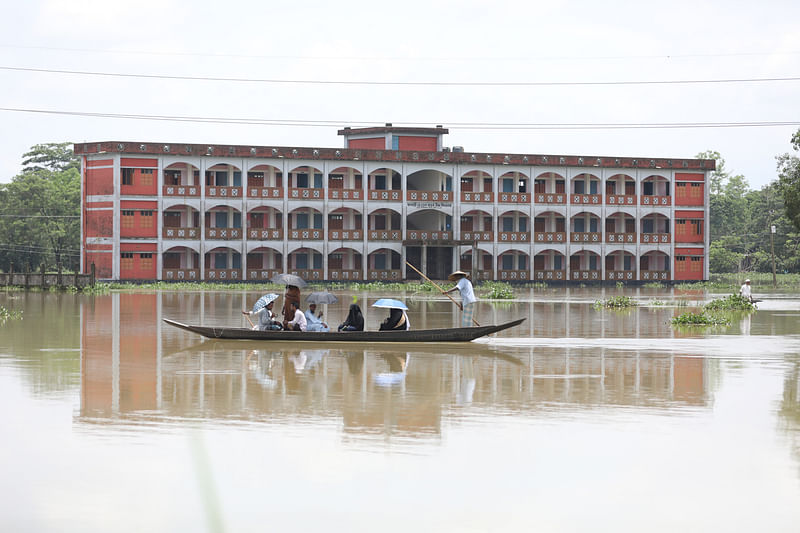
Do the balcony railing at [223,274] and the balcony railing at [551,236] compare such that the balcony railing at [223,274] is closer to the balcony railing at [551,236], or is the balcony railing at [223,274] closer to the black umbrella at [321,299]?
the balcony railing at [551,236]

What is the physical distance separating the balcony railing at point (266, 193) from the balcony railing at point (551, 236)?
18.0m

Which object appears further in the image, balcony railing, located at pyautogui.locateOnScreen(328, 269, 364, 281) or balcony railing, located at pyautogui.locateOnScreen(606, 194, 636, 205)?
balcony railing, located at pyautogui.locateOnScreen(606, 194, 636, 205)

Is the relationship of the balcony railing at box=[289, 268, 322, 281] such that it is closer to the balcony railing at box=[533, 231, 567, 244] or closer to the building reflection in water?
the balcony railing at box=[533, 231, 567, 244]

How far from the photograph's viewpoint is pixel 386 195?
6612 centimetres

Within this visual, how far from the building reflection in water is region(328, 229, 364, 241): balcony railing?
42443mm

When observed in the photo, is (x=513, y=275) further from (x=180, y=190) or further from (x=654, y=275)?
→ (x=180, y=190)

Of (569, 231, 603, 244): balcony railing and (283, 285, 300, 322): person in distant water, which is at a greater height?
(569, 231, 603, 244): balcony railing

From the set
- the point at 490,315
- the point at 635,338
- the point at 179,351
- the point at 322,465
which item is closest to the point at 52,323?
the point at 179,351

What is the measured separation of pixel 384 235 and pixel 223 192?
429 inches

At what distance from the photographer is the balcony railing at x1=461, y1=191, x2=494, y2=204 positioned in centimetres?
6762

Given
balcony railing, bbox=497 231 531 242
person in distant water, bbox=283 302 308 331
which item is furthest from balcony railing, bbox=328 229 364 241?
person in distant water, bbox=283 302 308 331

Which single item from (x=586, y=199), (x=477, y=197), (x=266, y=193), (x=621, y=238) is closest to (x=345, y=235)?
(x=266, y=193)

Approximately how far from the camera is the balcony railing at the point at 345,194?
6512 cm

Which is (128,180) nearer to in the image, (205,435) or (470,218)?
(470,218)
